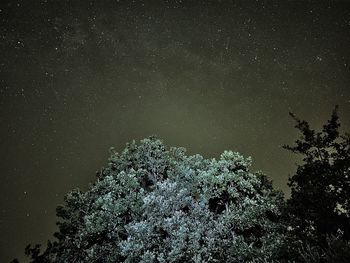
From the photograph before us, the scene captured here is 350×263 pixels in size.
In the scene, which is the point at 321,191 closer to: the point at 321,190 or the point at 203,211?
the point at 321,190

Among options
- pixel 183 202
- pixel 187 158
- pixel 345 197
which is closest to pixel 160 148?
pixel 187 158

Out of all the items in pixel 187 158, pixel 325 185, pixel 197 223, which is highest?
pixel 187 158

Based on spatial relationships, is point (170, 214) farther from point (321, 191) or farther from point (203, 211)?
point (321, 191)

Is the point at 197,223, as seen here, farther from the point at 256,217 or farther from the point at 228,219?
the point at 256,217

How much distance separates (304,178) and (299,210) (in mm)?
2140

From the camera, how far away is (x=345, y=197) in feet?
63.6

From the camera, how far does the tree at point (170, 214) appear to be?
20.0 meters

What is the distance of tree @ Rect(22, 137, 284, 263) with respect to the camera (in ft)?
65.7

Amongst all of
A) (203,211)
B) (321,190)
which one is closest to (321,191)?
(321,190)

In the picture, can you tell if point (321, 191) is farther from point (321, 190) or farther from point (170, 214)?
point (170, 214)

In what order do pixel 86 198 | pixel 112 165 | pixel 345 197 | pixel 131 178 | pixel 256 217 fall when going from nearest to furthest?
pixel 345 197 < pixel 256 217 < pixel 131 178 < pixel 86 198 < pixel 112 165

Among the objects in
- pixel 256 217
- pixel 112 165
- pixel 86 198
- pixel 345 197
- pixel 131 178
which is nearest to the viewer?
pixel 345 197

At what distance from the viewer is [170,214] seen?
21.6 metres

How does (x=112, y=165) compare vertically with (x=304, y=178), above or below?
above
